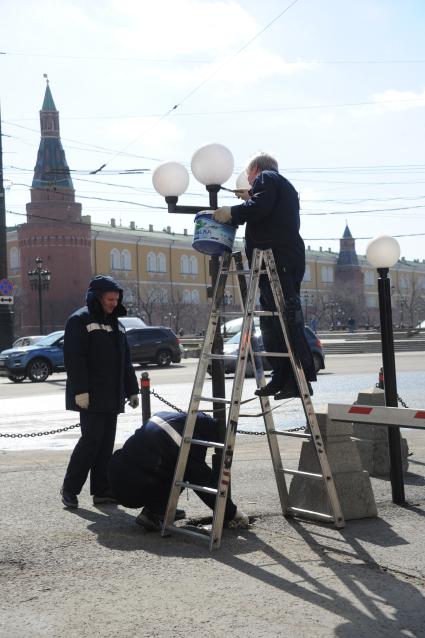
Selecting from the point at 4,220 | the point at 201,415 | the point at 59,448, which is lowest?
the point at 59,448

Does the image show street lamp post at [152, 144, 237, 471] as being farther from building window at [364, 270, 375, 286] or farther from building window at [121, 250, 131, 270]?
building window at [364, 270, 375, 286]

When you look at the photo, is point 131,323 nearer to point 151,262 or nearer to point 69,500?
point 69,500

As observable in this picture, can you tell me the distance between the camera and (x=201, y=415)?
20.9 ft

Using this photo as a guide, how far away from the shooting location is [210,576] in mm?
5168

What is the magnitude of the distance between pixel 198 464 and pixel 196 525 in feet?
1.88

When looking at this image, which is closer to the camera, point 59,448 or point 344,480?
point 344,480

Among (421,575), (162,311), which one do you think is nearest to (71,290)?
(162,311)

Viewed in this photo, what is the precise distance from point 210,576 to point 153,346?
27854 mm

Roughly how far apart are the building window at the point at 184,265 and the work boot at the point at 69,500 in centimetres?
10754

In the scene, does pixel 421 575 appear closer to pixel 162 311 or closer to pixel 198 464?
pixel 198 464

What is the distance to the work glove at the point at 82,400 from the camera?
712 centimetres

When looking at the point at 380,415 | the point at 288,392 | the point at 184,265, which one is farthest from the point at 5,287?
the point at 184,265

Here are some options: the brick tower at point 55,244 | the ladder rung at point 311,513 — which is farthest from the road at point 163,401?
the brick tower at point 55,244

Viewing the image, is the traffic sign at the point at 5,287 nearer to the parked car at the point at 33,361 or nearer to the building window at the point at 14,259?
the parked car at the point at 33,361
